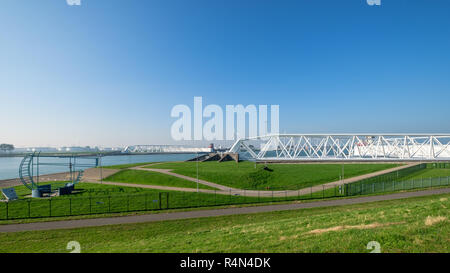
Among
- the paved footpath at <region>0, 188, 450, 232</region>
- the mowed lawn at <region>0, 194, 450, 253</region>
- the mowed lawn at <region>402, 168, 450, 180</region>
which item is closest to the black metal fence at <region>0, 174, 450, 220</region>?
the paved footpath at <region>0, 188, 450, 232</region>

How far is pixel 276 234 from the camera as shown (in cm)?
1089

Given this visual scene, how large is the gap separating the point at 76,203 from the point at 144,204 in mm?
8159

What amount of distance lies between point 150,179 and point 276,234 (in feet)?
115

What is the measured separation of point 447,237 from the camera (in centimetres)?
727

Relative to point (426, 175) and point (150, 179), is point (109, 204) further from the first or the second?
point (426, 175)

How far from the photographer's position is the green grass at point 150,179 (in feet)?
121

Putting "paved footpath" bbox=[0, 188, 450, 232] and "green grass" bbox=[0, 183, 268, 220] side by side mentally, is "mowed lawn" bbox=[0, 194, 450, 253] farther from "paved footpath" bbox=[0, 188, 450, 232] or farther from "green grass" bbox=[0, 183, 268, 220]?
"green grass" bbox=[0, 183, 268, 220]

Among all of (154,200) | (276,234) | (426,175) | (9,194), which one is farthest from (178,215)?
(426,175)

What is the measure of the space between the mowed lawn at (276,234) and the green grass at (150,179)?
17331 mm

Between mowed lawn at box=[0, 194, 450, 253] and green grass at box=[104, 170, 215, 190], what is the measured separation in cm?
1733

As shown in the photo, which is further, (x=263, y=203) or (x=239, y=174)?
(x=239, y=174)
